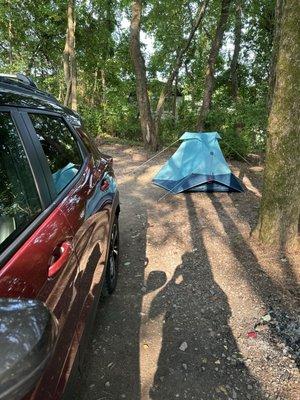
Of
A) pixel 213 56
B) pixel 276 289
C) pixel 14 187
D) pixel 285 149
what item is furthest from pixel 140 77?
pixel 14 187

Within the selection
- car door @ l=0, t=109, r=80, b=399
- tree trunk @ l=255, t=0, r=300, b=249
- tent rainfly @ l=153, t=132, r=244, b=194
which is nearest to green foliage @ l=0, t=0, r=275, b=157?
tent rainfly @ l=153, t=132, r=244, b=194

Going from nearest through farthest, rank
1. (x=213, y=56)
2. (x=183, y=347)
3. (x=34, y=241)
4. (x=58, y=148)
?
(x=34, y=241)
(x=58, y=148)
(x=183, y=347)
(x=213, y=56)

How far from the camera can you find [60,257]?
5.87 feet

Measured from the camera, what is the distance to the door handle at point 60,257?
5.52ft

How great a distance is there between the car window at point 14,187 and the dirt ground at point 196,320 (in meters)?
1.01

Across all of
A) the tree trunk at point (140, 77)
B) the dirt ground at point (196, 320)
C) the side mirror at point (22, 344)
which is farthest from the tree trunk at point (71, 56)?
the side mirror at point (22, 344)

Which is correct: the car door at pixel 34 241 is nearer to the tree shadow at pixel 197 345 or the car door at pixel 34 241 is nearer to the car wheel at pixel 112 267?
the tree shadow at pixel 197 345

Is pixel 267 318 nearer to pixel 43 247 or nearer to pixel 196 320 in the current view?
pixel 196 320

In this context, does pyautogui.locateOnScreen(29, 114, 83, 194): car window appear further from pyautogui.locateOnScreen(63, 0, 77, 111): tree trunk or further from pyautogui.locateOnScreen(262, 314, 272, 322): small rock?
pyautogui.locateOnScreen(63, 0, 77, 111): tree trunk

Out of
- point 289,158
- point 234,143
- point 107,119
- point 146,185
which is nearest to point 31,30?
point 107,119

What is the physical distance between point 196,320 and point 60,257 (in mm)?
1951

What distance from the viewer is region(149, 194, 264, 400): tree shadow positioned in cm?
258

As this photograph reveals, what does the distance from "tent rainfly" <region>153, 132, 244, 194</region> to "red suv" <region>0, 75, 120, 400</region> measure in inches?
170

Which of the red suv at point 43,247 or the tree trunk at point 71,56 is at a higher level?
the tree trunk at point 71,56
